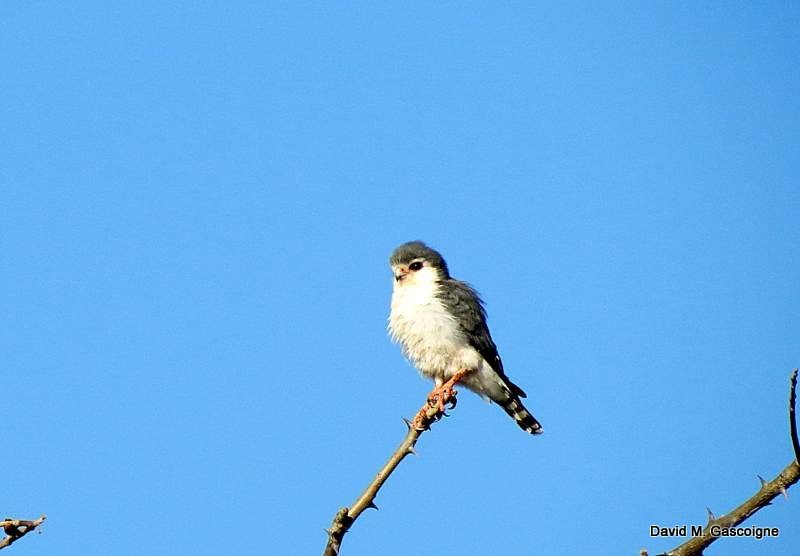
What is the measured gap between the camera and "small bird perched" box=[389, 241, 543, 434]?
8.34 meters

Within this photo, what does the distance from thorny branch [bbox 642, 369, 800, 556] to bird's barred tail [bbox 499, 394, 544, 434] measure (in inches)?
217

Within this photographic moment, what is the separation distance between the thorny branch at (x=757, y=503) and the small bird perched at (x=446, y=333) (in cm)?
506

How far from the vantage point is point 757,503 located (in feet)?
9.62

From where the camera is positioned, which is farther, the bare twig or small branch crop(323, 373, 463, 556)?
small branch crop(323, 373, 463, 556)

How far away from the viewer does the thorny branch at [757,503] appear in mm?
2811

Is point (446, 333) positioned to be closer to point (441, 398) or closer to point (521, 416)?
point (521, 416)

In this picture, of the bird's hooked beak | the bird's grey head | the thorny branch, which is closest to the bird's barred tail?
the bird's grey head

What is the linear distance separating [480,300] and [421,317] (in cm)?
89

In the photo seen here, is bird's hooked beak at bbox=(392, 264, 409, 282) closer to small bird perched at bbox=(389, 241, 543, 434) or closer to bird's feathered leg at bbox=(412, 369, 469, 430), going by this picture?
small bird perched at bbox=(389, 241, 543, 434)

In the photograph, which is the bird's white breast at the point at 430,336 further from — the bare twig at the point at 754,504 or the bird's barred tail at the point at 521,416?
the bare twig at the point at 754,504

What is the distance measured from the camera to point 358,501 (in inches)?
151

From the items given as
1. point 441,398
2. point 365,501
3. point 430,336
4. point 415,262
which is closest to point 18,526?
point 365,501

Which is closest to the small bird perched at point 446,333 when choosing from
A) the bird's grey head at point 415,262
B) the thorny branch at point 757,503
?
the bird's grey head at point 415,262

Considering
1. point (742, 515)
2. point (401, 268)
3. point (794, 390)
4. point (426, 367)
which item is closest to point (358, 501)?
point (742, 515)
